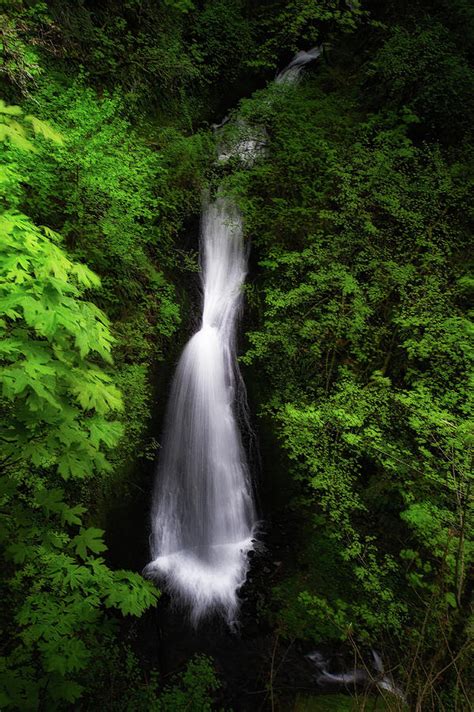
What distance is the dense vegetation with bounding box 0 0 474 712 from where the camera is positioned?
7.75ft

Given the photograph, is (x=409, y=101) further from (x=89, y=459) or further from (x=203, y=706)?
(x=203, y=706)

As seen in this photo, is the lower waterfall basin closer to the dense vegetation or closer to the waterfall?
the waterfall

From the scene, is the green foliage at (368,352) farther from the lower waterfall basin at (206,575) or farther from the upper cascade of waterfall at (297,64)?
the upper cascade of waterfall at (297,64)

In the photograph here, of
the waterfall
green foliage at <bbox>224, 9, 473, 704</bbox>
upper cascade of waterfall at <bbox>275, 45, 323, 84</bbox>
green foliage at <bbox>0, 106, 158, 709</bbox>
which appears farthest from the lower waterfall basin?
upper cascade of waterfall at <bbox>275, 45, 323, 84</bbox>

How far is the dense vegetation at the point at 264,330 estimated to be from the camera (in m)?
2.36

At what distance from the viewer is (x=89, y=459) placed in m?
2.35

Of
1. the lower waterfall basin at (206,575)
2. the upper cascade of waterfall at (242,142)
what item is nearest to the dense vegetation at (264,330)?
the upper cascade of waterfall at (242,142)

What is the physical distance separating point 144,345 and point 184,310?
160cm

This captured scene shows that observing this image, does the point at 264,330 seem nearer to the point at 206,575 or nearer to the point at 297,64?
the point at 206,575

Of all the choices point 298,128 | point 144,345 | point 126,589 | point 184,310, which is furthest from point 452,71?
point 126,589

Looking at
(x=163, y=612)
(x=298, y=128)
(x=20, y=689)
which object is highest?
(x=298, y=128)

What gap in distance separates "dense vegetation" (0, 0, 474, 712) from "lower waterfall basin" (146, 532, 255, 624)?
Result: 686 millimetres

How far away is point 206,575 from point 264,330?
16.3 feet

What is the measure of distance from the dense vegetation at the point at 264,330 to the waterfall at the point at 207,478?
0.54m
